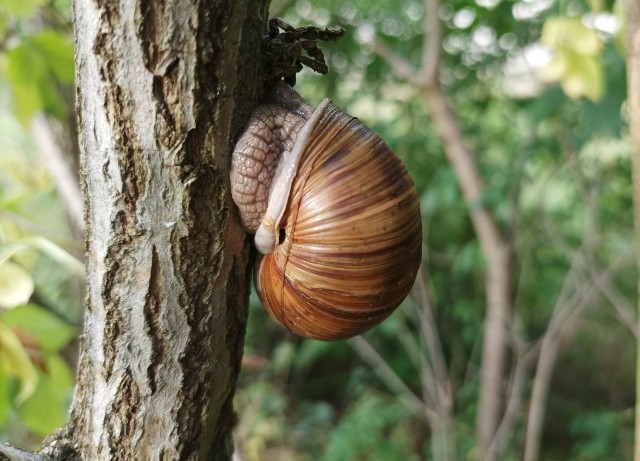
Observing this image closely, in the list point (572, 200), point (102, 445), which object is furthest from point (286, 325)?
point (572, 200)

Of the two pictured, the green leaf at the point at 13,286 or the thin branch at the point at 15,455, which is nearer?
the thin branch at the point at 15,455

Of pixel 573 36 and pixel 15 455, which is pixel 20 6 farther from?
pixel 573 36

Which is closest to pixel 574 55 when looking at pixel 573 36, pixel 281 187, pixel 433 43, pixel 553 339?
pixel 573 36

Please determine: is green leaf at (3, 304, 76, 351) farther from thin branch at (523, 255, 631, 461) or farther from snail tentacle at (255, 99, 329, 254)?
thin branch at (523, 255, 631, 461)

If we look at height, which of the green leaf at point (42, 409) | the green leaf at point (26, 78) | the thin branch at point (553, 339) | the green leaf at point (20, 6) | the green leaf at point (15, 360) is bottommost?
the thin branch at point (553, 339)

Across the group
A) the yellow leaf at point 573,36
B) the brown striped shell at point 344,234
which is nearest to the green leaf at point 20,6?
the brown striped shell at point 344,234

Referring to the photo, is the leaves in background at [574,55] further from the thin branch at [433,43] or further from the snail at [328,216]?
the thin branch at [433,43]

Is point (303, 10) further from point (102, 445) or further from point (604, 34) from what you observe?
point (102, 445)

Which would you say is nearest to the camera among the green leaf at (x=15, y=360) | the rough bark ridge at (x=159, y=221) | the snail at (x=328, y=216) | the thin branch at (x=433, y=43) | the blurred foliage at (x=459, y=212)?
the rough bark ridge at (x=159, y=221)
